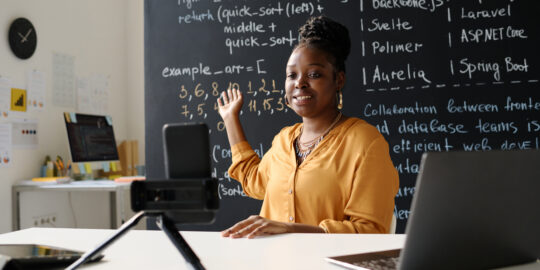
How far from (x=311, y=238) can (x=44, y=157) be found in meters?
3.02

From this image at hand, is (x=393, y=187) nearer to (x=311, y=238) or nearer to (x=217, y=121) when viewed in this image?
(x=311, y=238)

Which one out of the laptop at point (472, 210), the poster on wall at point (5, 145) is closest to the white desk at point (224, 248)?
the laptop at point (472, 210)

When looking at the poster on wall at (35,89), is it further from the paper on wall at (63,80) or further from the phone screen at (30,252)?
the phone screen at (30,252)

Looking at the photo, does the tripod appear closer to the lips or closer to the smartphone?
the smartphone

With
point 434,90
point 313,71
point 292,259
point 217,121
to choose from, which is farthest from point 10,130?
point 292,259

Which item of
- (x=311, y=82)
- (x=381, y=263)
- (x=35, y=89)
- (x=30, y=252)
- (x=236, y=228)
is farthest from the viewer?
(x=35, y=89)

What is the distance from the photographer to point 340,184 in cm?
145

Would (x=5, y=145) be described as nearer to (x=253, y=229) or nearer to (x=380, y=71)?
(x=380, y=71)

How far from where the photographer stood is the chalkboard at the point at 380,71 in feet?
7.66

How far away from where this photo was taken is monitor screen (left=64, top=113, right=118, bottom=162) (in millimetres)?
3477

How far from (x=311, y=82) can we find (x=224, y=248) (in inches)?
29.8

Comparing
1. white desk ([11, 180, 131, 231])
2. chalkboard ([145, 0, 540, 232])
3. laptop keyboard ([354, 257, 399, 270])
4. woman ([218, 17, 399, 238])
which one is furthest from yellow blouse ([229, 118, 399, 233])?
white desk ([11, 180, 131, 231])

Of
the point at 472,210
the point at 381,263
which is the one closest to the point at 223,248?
the point at 381,263

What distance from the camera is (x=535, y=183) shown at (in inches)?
29.2
